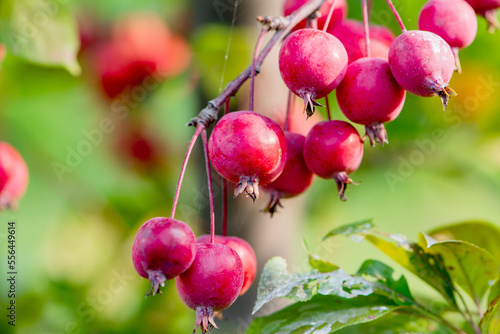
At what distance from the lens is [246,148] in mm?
985

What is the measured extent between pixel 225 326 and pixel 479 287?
0.62 meters

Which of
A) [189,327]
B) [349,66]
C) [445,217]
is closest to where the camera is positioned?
[349,66]

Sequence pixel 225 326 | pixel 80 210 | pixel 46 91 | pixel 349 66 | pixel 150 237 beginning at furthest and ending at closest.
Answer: pixel 80 210, pixel 46 91, pixel 225 326, pixel 349 66, pixel 150 237

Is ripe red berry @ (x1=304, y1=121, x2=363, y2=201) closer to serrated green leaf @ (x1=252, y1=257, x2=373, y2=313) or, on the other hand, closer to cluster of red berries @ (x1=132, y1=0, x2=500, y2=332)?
cluster of red berries @ (x1=132, y1=0, x2=500, y2=332)

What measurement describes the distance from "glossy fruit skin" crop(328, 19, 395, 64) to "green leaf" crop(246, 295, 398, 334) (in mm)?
487

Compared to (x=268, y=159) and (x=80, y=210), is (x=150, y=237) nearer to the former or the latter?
(x=268, y=159)

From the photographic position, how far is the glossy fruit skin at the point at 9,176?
1574 millimetres

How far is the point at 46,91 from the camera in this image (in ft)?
7.93

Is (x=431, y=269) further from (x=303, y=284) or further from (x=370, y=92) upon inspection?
(x=370, y=92)

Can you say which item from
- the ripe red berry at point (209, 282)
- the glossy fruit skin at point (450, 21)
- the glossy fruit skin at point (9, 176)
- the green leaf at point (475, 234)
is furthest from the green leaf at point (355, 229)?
the glossy fruit skin at point (9, 176)

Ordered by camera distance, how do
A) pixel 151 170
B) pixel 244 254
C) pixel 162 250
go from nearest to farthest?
pixel 162 250 < pixel 244 254 < pixel 151 170

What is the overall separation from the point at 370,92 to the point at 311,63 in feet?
0.39

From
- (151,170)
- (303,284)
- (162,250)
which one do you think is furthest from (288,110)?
(151,170)

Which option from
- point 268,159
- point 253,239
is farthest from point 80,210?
point 268,159
